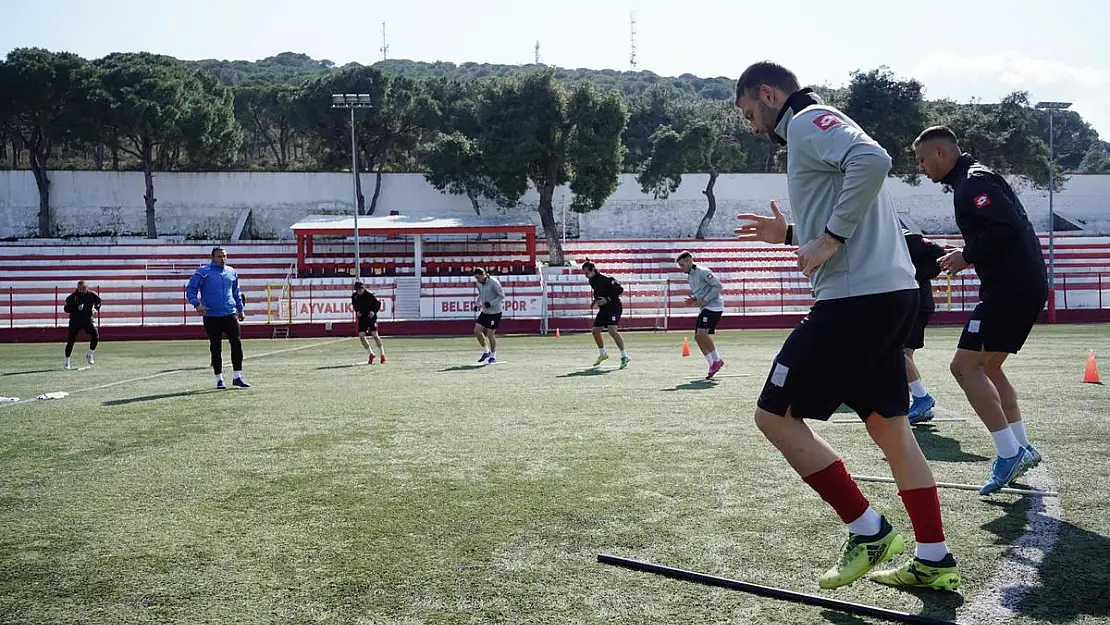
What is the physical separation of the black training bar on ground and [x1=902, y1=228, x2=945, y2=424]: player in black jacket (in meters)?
4.43

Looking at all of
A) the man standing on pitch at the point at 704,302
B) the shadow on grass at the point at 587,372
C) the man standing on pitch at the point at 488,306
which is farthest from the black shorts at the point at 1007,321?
the man standing on pitch at the point at 488,306

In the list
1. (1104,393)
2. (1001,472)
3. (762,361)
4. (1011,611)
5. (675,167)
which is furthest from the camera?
(675,167)

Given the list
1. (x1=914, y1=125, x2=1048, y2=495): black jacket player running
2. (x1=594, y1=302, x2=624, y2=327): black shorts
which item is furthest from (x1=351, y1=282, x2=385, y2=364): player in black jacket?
(x1=914, y1=125, x2=1048, y2=495): black jacket player running

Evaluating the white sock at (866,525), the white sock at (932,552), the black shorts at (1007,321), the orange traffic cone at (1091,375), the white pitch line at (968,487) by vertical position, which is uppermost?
the black shorts at (1007,321)

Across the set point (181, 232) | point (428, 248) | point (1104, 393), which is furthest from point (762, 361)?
point (181, 232)

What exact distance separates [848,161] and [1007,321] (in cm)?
248

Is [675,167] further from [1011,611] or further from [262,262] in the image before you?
[1011,611]

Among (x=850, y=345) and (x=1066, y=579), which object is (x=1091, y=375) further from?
(x=850, y=345)

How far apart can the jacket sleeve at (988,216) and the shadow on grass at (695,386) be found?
6160 millimetres

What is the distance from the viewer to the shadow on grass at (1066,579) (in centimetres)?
331

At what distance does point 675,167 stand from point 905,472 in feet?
181

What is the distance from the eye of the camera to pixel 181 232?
59000 mm

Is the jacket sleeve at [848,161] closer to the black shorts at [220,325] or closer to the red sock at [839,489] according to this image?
the red sock at [839,489]

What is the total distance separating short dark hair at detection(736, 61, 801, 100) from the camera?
3906 mm
